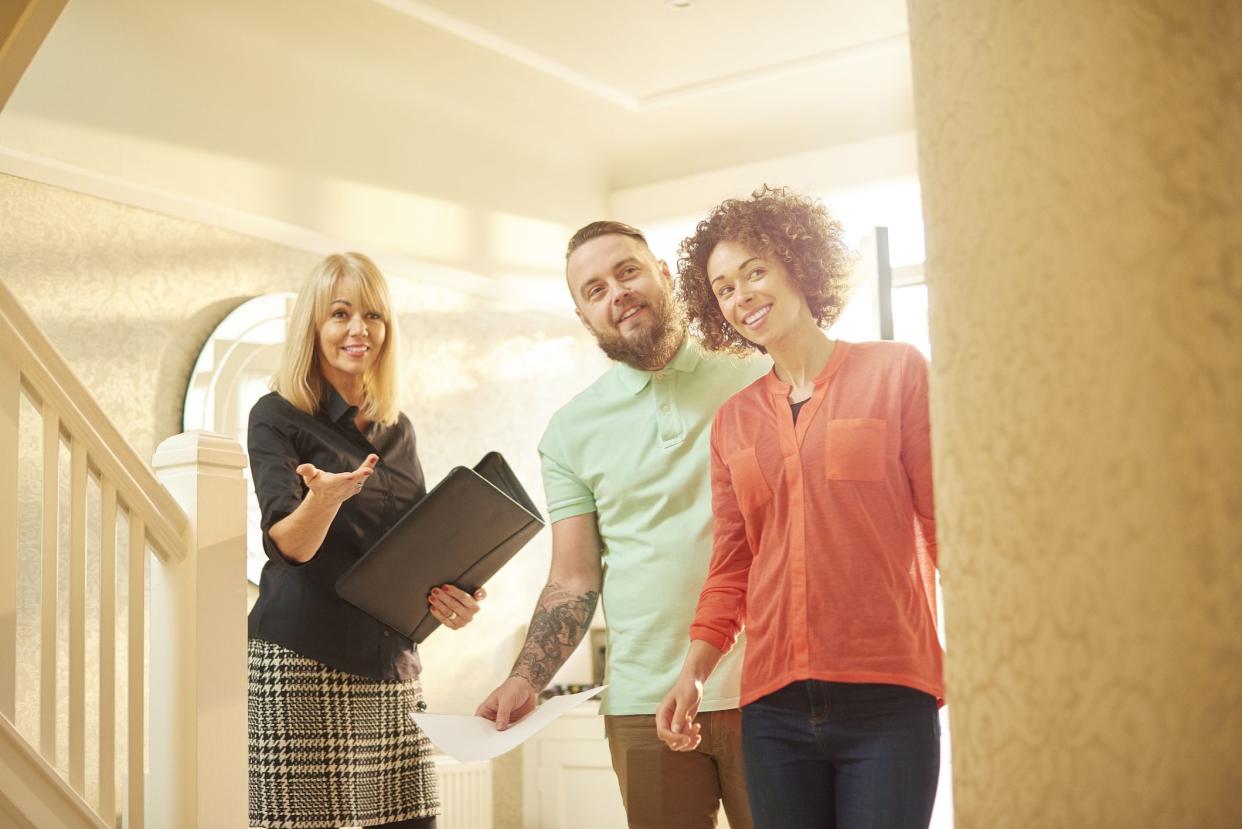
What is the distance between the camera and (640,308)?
6.73 ft

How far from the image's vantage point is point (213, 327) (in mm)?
3957

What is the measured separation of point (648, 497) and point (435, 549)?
43 cm

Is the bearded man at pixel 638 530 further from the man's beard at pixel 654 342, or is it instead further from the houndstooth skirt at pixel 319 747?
the houndstooth skirt at pixel 319 747

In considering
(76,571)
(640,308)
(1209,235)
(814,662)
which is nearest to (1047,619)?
(1209,235)

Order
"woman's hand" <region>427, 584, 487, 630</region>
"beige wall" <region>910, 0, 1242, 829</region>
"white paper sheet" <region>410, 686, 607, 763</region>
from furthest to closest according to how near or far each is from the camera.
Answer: "woman's hand" <region>427, 584, 487, 630</region> < "white paper sheet" <region>410, 686, 607, 763</region> < "beige wall" <region>910, 0, 1242, 829</region>

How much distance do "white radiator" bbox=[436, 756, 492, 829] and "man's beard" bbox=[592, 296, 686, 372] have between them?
2.94 metres

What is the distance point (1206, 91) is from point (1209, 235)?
0.28ft

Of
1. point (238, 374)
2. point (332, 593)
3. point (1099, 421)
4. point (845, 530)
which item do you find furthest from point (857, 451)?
point (238, 374)

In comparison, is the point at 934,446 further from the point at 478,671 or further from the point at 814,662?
the point at 478,671

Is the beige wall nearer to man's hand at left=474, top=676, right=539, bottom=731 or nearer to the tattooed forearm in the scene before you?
man's hand at left=474, top=676, right=539, bottom=731

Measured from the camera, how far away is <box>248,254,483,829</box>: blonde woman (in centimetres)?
211

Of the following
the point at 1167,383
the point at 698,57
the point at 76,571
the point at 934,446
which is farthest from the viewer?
the point at 698,57

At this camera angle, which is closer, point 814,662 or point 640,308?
point 814,662

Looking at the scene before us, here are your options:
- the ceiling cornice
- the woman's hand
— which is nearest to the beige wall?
the woman's hand
